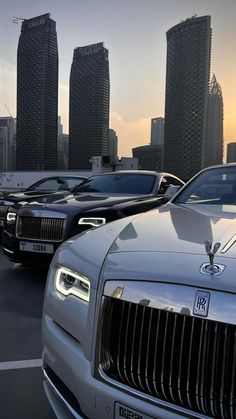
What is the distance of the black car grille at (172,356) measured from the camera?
162 centimetres

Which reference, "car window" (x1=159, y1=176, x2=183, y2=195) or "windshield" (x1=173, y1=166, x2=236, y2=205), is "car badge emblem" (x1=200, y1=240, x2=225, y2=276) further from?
"car window" (x1=159, y1=176, x2=183, y2=195)

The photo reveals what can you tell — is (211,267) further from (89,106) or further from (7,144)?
(89,106)

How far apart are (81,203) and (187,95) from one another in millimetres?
32380

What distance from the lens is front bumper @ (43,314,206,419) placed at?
1718mm

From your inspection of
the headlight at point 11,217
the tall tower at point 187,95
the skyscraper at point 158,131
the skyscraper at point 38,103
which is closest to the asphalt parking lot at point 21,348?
the headlight at point 11,217

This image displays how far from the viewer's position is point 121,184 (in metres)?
7.16

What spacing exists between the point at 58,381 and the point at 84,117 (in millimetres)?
40264

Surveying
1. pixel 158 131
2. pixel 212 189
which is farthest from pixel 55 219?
pixel 158 131

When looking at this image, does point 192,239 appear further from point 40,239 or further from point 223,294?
point 40,239

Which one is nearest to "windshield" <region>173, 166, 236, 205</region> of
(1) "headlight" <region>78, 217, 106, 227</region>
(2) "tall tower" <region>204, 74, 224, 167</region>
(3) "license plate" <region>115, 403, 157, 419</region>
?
(1) "headlight" <region>78, 217, 106, 227</region>

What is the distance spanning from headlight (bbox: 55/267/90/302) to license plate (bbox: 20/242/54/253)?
10.2 feet

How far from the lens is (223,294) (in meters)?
1.65

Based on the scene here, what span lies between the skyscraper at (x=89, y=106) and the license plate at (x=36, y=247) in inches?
1303

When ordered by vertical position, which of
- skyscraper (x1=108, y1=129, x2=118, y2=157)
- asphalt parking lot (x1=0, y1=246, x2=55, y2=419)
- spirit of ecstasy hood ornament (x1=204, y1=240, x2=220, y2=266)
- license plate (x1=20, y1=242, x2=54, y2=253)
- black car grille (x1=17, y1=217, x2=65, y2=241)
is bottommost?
asphalt parking lot (x1=0, y1=246, x2=55, y2=419)
